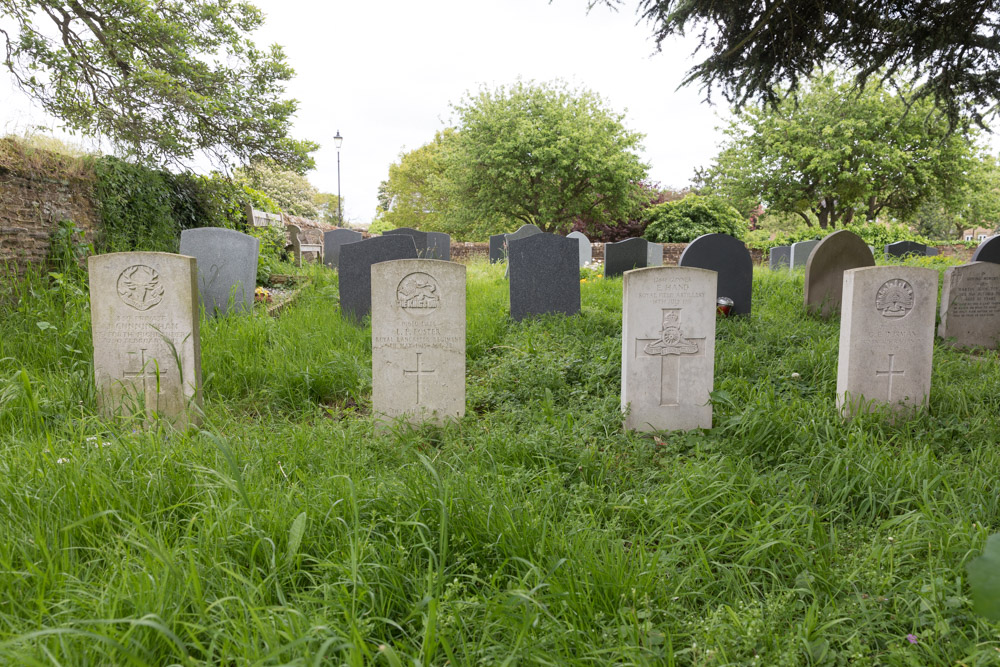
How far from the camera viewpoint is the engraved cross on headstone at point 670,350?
3809 millimetres

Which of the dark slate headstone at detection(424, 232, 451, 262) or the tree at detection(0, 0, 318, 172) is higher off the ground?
the tree at detection(0, 0, 318, 172)

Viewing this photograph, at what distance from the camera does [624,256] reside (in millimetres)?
10875

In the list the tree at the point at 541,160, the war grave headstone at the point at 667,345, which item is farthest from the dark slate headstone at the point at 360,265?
the tree at the point at 541,160

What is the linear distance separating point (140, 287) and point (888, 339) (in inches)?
200

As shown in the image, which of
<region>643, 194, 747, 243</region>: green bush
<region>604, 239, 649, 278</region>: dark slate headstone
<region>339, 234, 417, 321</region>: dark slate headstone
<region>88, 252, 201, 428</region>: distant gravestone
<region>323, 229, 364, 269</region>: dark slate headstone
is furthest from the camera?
<region>643, 194, 747, 243</region>: green bush

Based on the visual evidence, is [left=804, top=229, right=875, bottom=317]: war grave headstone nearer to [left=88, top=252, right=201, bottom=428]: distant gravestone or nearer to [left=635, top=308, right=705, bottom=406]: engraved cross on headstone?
[left=635, top=308, right=705, bottom=406]: engraved cross on headstone

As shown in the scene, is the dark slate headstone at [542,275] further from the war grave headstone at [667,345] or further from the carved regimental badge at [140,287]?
the carved regimental badge at [140,287]

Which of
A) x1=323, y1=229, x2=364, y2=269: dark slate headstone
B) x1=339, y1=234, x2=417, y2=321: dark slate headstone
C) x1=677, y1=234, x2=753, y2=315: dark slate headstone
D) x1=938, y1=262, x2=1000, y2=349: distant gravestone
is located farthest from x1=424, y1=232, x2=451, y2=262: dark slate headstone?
x1=938, y1=262, x2=1000, y2=349: distant gravestone

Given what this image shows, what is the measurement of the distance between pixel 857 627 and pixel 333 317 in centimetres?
565

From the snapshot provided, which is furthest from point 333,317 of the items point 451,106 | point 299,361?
point 451,106

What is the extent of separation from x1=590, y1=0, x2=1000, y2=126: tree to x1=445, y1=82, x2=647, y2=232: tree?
1615 centimetres

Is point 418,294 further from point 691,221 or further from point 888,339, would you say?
point 691,221

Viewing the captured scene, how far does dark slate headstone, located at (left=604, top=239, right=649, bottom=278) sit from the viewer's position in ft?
35.3

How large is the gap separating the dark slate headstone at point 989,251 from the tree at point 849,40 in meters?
1.49
